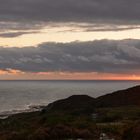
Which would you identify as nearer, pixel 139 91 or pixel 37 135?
pixel 37 135

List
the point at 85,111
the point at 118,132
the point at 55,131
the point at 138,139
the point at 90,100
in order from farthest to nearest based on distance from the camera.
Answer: the point at 90,100
the point at 85,111
the point at 118,132
the point at 55,131
the point at 138,139

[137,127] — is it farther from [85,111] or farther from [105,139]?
[85,111]

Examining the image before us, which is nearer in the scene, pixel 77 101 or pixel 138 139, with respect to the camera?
pixel 138 139

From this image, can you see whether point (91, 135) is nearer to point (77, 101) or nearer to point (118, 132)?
point (118, 132)

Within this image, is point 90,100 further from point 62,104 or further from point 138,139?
point 138,139

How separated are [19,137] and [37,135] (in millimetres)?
3062

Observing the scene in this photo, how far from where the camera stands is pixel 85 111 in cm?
10094

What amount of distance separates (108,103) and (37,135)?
86.0 m

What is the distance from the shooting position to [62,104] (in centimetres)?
13325

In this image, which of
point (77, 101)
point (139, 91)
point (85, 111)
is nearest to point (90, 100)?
point (77, 101)

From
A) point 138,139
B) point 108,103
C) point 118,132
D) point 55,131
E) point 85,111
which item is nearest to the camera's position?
point 138,139

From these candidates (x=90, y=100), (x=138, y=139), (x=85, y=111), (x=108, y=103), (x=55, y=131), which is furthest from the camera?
(x=90, y=100)

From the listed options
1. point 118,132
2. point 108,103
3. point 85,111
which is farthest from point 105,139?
point 108,103

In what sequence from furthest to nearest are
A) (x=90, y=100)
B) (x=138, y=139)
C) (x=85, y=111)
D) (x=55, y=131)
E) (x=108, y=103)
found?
(x=90, y=100)
(x=108, y=103)
(x=85, y=111)
(x=55, y=131)
(x=138, y=139)
